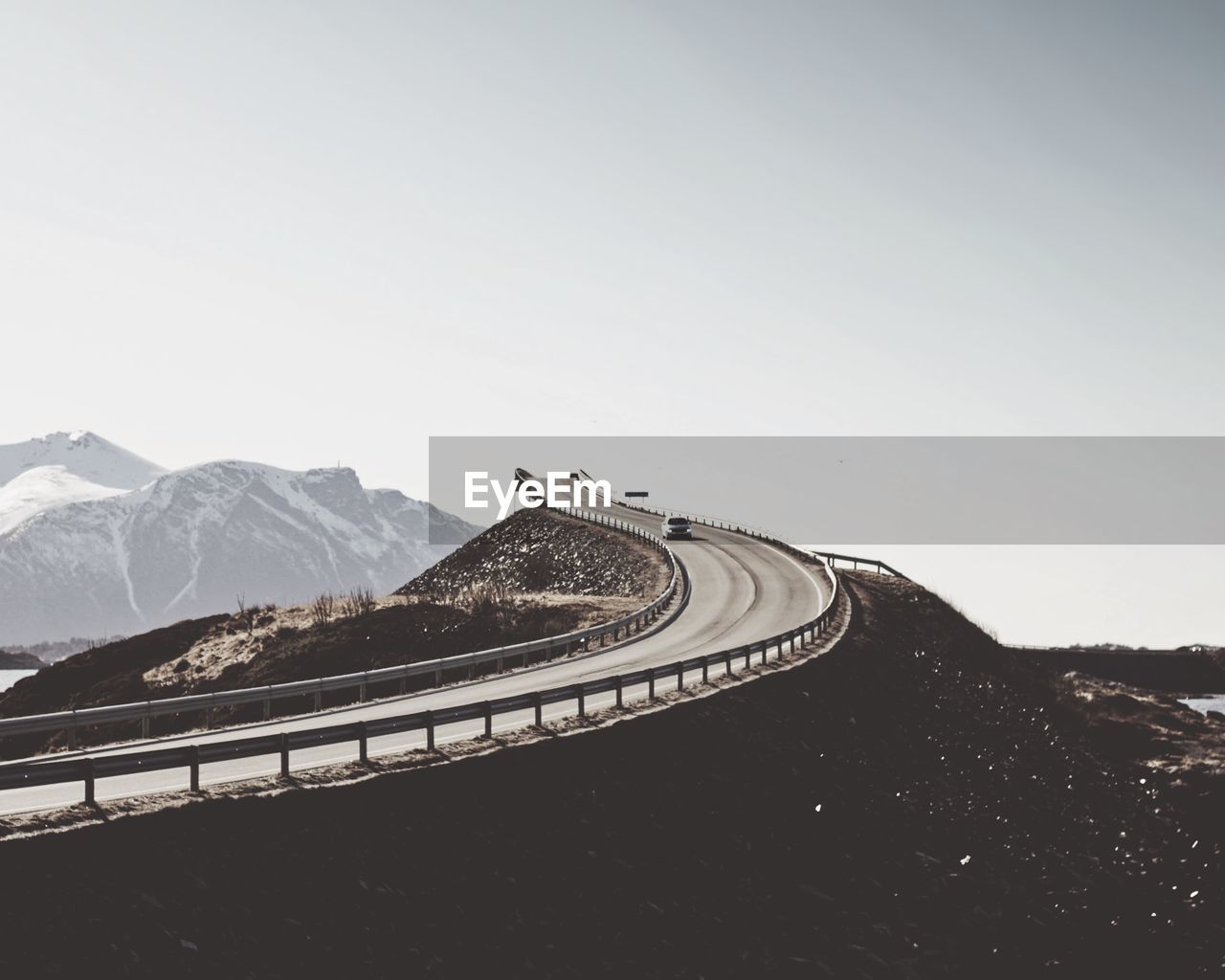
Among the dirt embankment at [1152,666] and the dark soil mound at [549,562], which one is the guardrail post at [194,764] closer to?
the dark soil mound at [549,562]

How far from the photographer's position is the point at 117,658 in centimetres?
4841

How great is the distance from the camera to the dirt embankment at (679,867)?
53.6 feet

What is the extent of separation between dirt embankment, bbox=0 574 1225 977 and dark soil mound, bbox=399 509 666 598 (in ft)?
80.9

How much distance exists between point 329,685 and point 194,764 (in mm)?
11365

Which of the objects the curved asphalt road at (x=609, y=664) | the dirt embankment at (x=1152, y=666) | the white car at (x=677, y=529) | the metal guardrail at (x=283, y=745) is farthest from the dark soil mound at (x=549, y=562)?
the dirt embankment at (x=1152, y=666)

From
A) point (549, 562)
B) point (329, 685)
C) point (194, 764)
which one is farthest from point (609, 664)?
point (549, 562)

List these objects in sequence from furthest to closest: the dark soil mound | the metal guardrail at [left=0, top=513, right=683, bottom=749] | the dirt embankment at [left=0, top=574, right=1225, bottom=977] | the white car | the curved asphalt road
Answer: the white car
the dark soil mound
the metal guardrail at [left=0, top=513, right=683, bottom=749]
the curved asphalt road
the dirt embankment at [left=0, top=574, right=1225, bottom=977]

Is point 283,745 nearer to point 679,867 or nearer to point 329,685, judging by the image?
point 679,867

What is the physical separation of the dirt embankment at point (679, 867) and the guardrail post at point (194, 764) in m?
0.66

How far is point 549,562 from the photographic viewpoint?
236ft

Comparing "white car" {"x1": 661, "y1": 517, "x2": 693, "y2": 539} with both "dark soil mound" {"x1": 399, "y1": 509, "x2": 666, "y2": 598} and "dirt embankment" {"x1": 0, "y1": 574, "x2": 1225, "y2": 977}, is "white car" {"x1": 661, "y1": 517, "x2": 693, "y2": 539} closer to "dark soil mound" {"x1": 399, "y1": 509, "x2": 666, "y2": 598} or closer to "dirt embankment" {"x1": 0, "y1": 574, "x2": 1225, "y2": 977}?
"dark soil mound" {"x1": 399, "y1": 509, "x2": 666, "y2": 598}

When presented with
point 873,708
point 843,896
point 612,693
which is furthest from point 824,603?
point 843,896

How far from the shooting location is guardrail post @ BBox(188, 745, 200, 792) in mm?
18234

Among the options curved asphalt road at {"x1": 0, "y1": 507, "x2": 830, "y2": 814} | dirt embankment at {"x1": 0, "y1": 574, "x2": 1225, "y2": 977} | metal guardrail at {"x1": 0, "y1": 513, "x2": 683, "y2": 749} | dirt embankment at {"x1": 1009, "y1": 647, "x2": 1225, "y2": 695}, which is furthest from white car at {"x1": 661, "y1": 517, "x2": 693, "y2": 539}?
dirt embankment at {"x1": 1009, "y1": 647, "x2": 1225, "y2": 695}
